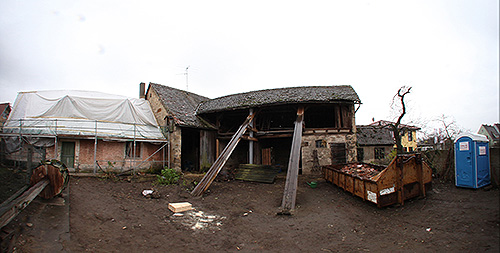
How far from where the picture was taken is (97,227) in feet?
18.7

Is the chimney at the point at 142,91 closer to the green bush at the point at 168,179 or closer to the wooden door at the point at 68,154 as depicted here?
the wooden door at the point at 68,154

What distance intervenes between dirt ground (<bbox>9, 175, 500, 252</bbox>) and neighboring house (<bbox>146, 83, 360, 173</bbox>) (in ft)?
16.9

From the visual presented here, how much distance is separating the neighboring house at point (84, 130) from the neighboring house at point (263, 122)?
1.76 meters

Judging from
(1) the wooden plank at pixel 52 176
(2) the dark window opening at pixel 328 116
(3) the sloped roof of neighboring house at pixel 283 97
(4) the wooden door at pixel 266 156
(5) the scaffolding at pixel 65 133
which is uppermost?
(3) the sloped roof of neighboring house at pixel 283 97

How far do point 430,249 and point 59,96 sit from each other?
56.6 feet

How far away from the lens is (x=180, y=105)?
16562 millimetres

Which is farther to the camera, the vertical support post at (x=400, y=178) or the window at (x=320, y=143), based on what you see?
the window at (x=320, y=143)

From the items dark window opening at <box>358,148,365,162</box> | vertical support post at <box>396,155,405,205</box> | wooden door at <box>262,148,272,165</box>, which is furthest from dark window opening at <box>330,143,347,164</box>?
dark window opening at <box>358,148,365,162</box>

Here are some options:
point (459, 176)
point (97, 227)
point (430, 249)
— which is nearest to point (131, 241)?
point (97, 227)

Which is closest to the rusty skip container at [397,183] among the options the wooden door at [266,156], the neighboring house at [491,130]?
the wooden door at [266,156]

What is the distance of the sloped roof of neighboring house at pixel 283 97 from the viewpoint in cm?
1326

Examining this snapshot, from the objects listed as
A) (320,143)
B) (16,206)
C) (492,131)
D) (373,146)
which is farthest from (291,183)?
(492,131)

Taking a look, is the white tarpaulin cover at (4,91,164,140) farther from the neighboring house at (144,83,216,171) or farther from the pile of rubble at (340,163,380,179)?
the pile of rubble at (340,163,380,179)

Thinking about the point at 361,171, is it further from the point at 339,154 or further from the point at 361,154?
the point at 361,154
